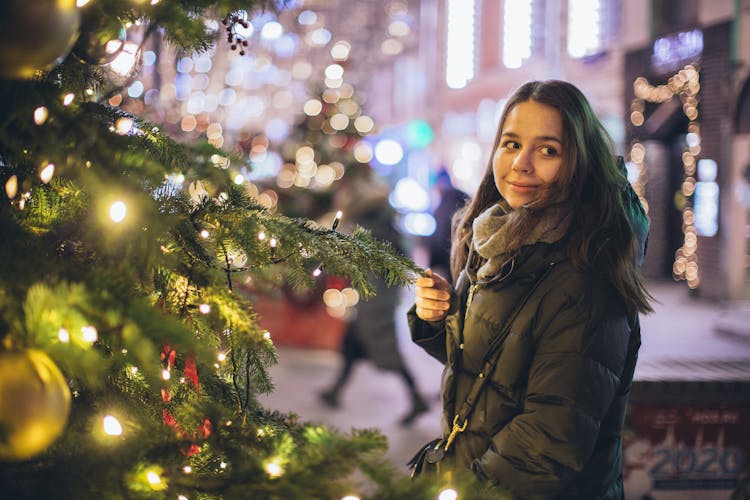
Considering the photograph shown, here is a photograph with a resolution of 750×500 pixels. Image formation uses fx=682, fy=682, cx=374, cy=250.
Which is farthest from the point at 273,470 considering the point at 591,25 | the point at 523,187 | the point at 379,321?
the point at 591,25

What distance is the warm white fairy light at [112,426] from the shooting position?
1193 mm

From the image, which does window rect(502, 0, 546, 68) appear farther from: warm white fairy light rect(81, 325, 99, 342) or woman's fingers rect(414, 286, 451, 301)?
warm white fairy light rect(81, 325, 99, 342)

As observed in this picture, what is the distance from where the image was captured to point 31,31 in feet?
2.93

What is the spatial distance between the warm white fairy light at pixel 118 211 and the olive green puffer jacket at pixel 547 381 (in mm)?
1016

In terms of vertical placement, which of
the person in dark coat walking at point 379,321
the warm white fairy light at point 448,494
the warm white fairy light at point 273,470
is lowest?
the warm white fairy light at point 448,494

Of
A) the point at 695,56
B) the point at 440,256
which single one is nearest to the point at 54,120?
the point at 440,256

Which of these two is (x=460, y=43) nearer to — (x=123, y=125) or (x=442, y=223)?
(x=442, y=223)

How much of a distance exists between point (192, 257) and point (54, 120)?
0.39 metres

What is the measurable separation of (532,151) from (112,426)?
1.23 meters

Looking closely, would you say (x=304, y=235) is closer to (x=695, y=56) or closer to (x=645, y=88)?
(x=695, y=56)

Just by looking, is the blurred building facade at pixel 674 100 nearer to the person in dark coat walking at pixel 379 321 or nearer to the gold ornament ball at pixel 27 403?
the person in dark coat walking at pixel 379 321

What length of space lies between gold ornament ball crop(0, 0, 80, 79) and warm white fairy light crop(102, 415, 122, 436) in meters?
0.61

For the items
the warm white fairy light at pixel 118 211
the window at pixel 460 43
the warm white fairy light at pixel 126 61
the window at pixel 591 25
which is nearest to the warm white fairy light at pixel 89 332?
the warm white fairy light at pixel 118 211

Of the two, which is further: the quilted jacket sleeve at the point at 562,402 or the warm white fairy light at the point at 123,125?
the quilted jacket sleeve at the point at 562,402
